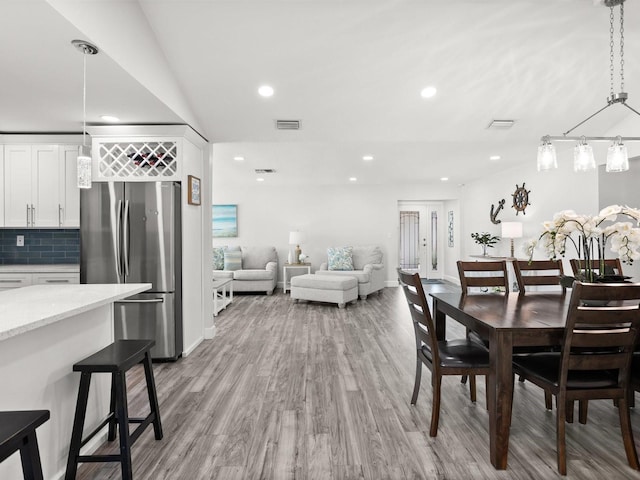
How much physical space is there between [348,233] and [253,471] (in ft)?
22.1

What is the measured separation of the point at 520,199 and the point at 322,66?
4.62 meters

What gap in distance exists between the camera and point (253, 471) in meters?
1.87

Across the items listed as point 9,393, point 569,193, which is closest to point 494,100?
point 569,193

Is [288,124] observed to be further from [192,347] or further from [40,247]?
[40,247]

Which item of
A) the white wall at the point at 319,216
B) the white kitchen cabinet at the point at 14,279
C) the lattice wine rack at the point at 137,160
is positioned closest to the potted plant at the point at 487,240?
the white wall at the point at 319,216

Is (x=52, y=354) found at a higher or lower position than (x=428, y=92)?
lower

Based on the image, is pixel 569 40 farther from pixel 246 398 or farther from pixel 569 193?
pixel 246 398

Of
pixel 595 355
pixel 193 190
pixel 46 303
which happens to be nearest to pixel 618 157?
pixel 595 355

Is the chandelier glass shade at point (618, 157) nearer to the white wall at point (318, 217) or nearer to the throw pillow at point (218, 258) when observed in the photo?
the white wall at point (318, 217)

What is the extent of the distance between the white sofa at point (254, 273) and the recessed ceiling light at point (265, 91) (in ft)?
13.9

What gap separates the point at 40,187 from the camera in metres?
3.70

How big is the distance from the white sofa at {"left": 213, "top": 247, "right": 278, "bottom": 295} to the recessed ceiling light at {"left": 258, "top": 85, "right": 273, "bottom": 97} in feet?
13.9

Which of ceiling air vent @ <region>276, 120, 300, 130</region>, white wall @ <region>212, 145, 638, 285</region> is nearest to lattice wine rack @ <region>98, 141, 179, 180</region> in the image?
ceiling air vent @ <region>276, 120, 300, 130</region>

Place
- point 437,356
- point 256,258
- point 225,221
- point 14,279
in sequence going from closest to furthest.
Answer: point 437,356, point 14,279, point 256,258, point 225,221
